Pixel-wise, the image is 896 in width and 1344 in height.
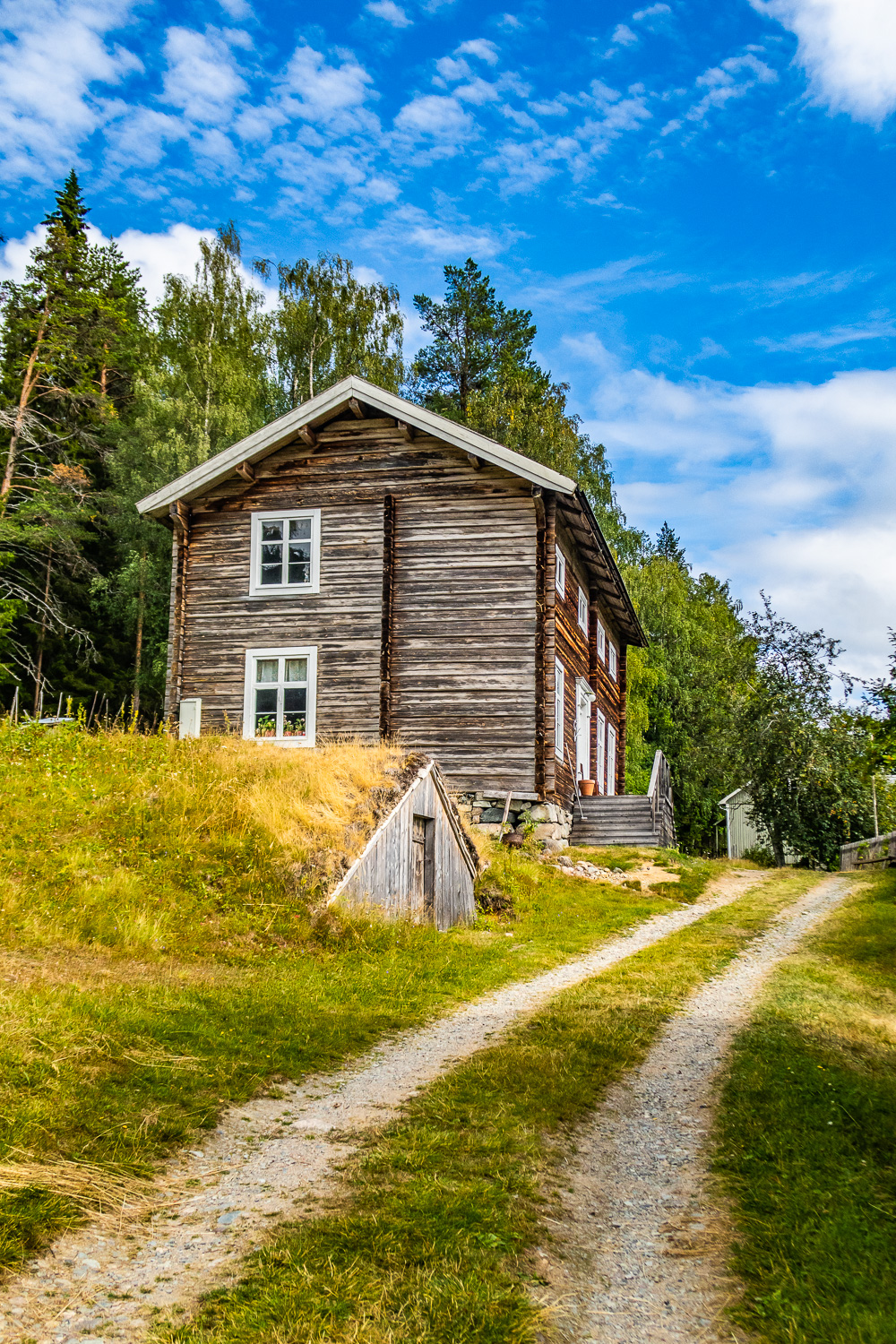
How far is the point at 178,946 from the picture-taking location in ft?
33.2

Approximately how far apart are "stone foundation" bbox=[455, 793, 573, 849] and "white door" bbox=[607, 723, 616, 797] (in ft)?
34.8

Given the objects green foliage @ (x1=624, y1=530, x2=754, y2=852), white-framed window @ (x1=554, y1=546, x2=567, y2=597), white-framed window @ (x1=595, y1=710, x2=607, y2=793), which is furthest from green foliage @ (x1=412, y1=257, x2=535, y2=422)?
white-framed window @ (x1=554, y1=546, x2=567, y2=597)

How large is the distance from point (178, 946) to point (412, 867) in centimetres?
441

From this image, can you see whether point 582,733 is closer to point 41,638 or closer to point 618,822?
point 618,822

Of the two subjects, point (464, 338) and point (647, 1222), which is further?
point (464, 338)

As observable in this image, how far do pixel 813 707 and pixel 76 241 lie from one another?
3044 cm

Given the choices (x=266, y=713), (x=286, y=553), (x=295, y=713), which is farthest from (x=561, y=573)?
(x=266, y=713)

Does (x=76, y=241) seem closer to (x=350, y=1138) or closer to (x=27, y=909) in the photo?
(x=27, y=909)

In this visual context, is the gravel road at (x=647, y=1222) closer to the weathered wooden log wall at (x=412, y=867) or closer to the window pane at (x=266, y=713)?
the weathered wooden log wall at (x=412, y=867)

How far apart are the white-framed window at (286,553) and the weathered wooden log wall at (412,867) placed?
9013 mm

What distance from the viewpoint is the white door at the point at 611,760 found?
3211 cm

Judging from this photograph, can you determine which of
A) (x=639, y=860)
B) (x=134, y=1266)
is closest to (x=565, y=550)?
(x=639, y=860)

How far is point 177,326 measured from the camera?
38812 millimetres

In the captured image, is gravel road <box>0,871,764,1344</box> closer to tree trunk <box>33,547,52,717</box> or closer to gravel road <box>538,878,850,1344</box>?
gravel road <box>538,878,850,1344</box>
